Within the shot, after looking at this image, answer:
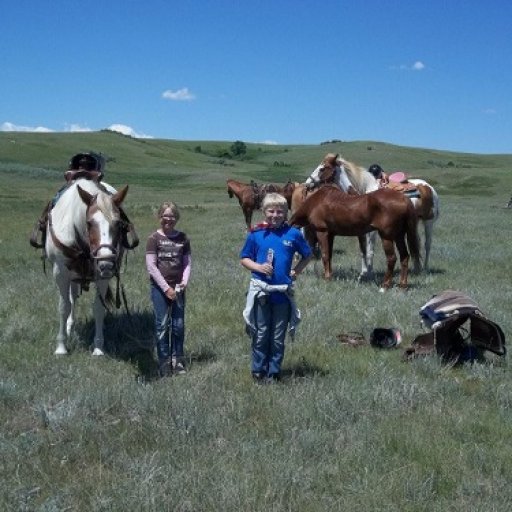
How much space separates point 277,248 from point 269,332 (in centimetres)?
80

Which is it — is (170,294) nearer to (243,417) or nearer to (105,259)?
(105,259)

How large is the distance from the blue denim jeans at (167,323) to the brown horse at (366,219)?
15.6ft

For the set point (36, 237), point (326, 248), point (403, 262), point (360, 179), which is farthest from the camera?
point (360, 179)

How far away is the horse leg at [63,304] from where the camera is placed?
7355mm

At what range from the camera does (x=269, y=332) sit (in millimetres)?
6207

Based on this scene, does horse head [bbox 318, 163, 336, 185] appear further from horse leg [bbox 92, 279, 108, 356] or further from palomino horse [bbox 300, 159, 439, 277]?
horse leg [bbox 92, 279, 108, 356]

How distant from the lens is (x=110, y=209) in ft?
20.4

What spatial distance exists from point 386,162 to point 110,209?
90.0 meters

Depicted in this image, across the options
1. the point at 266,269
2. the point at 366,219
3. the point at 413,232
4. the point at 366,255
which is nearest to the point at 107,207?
the point at 266,269

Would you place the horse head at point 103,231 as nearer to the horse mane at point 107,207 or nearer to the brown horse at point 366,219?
the horse mane at point 107,207

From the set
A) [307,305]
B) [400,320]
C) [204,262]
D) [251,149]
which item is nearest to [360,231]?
[307,305]

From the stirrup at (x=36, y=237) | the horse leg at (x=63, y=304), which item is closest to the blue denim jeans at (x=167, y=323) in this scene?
the horse leg at (x=63, y=304)

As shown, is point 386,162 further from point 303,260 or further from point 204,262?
point 303,260

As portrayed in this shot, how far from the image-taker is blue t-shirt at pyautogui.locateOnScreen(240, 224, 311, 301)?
6.06 metres
